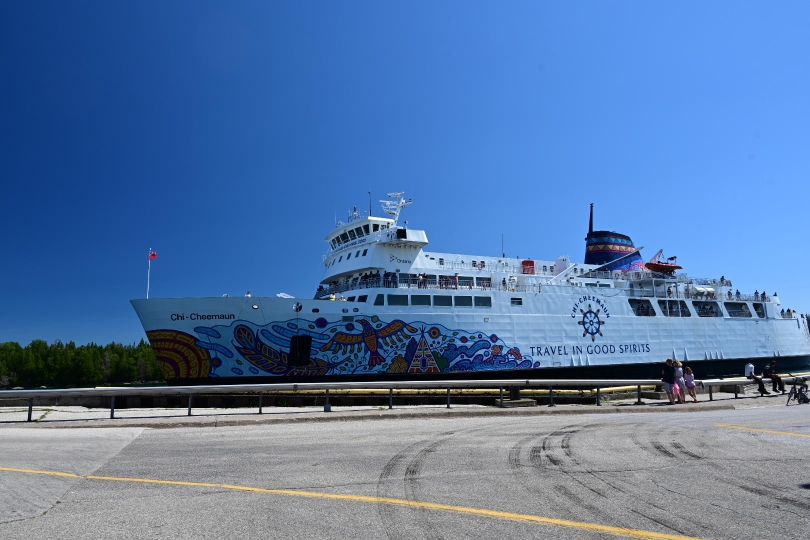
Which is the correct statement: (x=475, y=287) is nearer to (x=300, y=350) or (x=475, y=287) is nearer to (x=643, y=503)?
(x=300, y=350)

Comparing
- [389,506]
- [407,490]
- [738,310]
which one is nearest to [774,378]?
[407,490]

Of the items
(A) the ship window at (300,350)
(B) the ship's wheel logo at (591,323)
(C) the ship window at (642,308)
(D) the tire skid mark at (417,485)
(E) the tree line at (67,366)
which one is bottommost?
(E) the tree line at (67,366)

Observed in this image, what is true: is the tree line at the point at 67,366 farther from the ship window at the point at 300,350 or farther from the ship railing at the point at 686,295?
the ship railing at the point at 686,295

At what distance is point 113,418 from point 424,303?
16.9m

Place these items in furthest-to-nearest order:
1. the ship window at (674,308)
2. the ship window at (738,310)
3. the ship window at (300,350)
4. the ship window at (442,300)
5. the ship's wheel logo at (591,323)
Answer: the ship window at (738,310), the ship window at (674,308), the ship's wheel logo at (591,323), the ship window at (442,300), the ship window at (300,350)

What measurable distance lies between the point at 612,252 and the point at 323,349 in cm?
2402

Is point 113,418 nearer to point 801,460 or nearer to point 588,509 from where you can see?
point 588,509

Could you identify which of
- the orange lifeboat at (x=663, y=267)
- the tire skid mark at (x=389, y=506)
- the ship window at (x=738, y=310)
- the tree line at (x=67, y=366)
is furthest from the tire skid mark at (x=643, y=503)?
the tree line at (x=67, y=366)

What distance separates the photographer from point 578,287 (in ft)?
101

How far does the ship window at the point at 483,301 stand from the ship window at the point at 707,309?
715 inches

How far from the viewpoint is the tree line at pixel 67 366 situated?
74812mm

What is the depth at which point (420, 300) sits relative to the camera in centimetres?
2594

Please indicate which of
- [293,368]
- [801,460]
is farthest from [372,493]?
[293,368]

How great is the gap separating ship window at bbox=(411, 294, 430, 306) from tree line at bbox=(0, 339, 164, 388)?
55.2 meters
